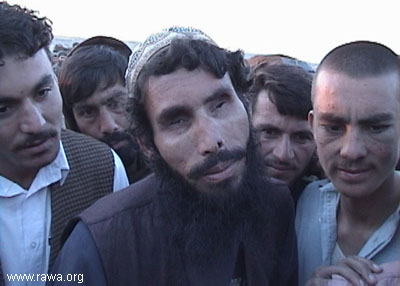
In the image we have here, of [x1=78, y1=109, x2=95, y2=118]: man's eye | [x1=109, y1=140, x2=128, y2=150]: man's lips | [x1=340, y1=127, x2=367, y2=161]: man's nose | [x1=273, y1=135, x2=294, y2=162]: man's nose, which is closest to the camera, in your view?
[x1=340, y1=127, x2=367, y2=161]: man's nose

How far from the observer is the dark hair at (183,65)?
1.52m

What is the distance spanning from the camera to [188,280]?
1.48 meters

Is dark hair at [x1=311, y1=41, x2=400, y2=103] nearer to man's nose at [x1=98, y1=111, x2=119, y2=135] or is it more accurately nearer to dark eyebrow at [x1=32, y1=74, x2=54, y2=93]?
dark eyebrow at [x1=32, y1=74, x2=54, y2=93]

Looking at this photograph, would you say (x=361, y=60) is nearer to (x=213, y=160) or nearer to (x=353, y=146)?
(x=353, y=146)

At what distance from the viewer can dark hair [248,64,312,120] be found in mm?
2168

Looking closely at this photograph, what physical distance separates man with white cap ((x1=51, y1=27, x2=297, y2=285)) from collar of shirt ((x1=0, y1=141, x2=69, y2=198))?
0.28 metres

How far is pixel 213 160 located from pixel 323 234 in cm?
55

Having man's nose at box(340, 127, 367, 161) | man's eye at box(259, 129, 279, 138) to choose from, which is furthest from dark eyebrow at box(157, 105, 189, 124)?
man's eye at box(259, 129, 279, 138)

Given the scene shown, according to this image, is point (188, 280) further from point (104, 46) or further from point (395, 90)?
point (104, 46)

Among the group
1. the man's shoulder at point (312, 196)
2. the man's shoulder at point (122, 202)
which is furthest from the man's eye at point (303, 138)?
the man's shoulder at point (122, 202)

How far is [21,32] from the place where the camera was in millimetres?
1698

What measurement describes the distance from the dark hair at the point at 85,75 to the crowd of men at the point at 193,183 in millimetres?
692

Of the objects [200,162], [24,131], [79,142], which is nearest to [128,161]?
[79,142]

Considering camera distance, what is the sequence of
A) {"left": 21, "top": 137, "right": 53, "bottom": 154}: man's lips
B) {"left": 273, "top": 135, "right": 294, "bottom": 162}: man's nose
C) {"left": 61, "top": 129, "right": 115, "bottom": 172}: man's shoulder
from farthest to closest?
{"left": 273, "top": 135, "right": 294, "bottom": 162}: man's nose → {"left": 61, "top": 129, "right": 115, "bottom": 172}: man's shoulder → {"left": 21, "top": 137, "right": 53, "bottom": 154}: man's lips
